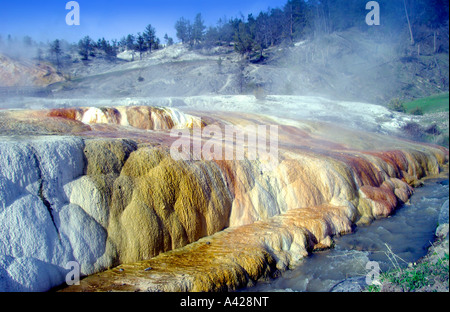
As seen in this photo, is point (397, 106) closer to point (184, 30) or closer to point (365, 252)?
point (365, 252)

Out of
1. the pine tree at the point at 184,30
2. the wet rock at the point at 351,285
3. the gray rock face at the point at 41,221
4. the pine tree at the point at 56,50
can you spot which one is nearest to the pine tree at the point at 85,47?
the pine tree at the point at 56,50

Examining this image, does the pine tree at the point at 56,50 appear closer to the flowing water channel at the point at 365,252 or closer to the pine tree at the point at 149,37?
the pine tree at the point at 149,37

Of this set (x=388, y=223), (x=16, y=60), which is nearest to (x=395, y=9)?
(x=388, y=223)

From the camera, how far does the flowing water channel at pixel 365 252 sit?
6516 mm

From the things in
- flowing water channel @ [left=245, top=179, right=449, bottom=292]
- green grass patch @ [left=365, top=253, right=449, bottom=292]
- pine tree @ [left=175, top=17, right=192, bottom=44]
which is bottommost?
flowing water channel @ [left=245, top=179, right=449, bottom=292]

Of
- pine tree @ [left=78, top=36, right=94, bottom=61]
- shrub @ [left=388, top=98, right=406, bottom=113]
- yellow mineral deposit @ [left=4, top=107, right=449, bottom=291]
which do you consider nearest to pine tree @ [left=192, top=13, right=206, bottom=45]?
pine tree @ [left=78, top=36, right=94, bottom=61]

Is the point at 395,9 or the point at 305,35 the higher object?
the point at 305,35

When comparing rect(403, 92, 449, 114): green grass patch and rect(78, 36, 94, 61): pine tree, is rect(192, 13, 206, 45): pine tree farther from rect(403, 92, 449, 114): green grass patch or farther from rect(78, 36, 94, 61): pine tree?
rect(403, 92, 449, 114): green grass patch

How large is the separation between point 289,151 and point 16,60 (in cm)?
2730

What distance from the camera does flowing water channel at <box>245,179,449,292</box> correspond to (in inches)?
257

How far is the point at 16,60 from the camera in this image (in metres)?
29.1
